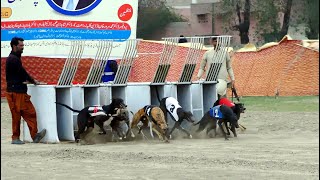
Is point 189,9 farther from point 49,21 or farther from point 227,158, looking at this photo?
point 227,158

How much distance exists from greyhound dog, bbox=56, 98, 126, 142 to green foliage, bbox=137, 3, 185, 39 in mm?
6430

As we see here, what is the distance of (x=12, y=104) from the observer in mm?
15906

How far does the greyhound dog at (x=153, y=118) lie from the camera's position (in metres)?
15.8

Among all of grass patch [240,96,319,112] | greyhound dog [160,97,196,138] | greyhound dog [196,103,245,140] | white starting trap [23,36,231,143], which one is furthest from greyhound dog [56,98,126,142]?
grass patch [240,96,319,112]

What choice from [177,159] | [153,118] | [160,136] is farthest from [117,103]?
[177,159]

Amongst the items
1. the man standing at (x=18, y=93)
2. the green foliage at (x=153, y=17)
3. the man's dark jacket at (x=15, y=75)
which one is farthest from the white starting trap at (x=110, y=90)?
the green foliage at (x=153, y=17)

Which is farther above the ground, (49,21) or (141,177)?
(49,21)

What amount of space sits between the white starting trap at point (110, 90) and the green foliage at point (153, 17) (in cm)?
412

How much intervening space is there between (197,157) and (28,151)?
2.99 metres

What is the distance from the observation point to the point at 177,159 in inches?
514

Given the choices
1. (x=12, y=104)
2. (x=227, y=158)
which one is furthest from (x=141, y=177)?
(x=12, y=104)

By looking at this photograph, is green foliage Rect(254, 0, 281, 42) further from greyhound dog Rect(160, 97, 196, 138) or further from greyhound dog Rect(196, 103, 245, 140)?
greyhound dog Rect(160, 97, 196, 138)

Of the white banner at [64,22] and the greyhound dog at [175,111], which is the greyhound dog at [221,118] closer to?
the greyhound dog at [175,111]

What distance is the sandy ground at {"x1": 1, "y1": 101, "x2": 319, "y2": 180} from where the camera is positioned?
11.5 meters
